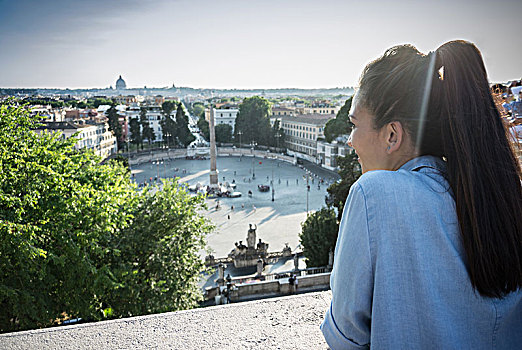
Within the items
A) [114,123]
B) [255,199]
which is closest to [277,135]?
[114,123]

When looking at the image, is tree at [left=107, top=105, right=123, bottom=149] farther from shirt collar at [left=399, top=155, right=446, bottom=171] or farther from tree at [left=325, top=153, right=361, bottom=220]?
shirt collar at [left=399, top=155, right=446, bottom=171]

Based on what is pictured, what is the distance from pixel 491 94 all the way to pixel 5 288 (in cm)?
634

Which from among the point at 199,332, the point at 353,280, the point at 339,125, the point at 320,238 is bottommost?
the point at 320,238

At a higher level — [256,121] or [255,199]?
[256,121]

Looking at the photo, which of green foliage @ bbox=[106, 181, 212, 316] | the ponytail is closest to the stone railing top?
the ponytail

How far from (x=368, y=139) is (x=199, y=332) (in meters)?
1.53

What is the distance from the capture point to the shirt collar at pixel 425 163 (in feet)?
3.13

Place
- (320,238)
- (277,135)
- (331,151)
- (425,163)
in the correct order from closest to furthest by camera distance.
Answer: (425,163) → (320,238) → (331,151) → (277,135)

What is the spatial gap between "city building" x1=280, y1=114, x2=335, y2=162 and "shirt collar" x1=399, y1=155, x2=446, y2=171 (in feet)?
144

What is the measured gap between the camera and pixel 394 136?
3.34 ft

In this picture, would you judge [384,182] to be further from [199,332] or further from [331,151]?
[331,151]

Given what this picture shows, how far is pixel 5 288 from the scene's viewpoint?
18.6ft

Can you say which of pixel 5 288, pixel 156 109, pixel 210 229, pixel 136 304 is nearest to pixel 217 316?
pixel 5 288

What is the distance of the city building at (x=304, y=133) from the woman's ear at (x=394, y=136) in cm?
4382
